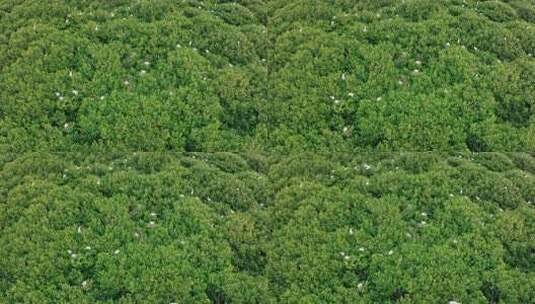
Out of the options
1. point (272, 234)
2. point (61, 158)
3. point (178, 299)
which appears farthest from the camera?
point (61, 158)

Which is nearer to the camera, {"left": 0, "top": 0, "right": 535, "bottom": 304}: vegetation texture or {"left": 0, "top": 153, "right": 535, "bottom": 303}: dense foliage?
{"left": 0, "top": 153, "right": 535, "bottom": 303}: dense foliage

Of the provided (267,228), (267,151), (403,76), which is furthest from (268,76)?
(267,228)

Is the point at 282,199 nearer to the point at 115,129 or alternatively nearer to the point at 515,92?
the point at 115,129

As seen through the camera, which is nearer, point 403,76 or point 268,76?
point 403,76

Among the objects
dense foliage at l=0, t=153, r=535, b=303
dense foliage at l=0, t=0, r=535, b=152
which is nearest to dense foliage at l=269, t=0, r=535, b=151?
dense foliage at l=0, t=0, r=535, b=152

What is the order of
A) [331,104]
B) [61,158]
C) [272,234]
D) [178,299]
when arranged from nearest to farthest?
[178,299] → [272,234] → [61,158] → [331,104]

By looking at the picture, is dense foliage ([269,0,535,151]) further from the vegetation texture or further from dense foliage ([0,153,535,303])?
dense foliage ([0,153,535,303])

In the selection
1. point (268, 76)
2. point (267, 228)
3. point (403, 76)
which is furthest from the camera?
point (268, 76)

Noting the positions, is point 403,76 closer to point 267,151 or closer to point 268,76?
point 268,76

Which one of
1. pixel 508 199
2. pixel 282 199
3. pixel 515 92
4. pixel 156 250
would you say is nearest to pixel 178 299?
pixel 156 250
